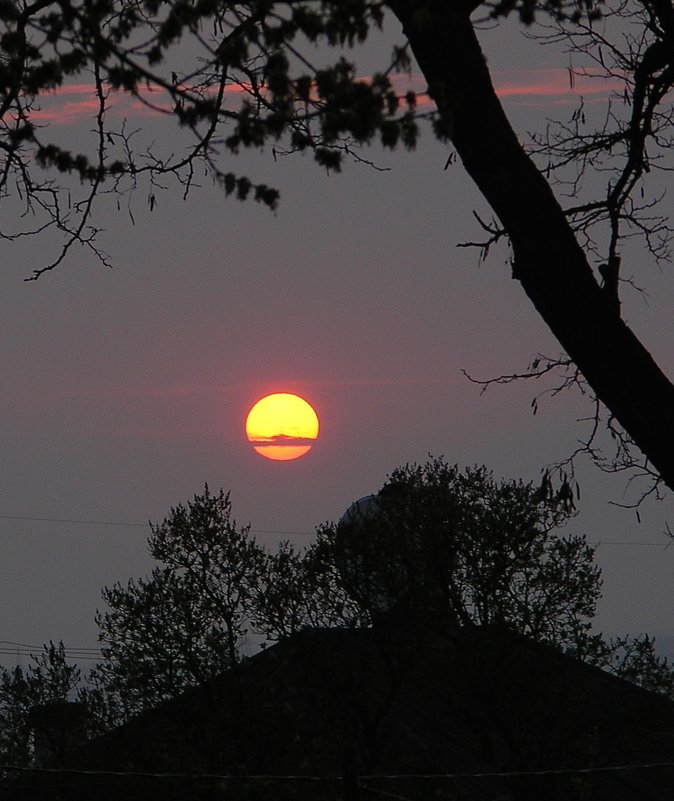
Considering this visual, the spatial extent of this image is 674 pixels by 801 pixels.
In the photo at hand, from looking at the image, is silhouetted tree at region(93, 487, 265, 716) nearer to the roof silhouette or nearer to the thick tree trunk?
the roof silhouette

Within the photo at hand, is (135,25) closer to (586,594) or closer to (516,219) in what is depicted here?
(516,219)

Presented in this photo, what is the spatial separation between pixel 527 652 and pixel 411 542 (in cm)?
413

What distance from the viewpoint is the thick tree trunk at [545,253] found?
7.82 m

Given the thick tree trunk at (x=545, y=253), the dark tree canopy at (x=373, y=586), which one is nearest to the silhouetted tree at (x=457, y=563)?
the dark tree canopy at (x=373, y=586)

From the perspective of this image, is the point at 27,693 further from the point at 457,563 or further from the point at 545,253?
the point at 545,253

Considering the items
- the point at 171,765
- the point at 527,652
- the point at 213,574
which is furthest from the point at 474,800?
the point at 213,574

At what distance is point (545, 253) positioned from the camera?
7965 millimetres

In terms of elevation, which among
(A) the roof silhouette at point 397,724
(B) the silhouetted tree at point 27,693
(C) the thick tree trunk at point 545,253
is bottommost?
(C) the thick tree trunk at point 545,253

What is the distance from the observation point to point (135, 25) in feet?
33.9

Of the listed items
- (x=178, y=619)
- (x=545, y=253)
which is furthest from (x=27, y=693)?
(x=545, y=253)

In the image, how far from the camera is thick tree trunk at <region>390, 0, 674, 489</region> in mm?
7820

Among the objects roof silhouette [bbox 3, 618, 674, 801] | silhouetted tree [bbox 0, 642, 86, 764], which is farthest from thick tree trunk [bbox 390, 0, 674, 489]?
silhouetted tree [bbox 0, 642, 86, 764]

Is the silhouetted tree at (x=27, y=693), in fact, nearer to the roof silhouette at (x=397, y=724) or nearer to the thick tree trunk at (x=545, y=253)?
the roof silhouette at (x=397, y=724)

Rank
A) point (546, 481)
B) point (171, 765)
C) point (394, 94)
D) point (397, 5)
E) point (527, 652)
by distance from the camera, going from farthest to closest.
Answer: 1. point (527, 652)
2. point (171, 765)
3. point (546, 481)
4. point (397, 5)
5. point (394, 94)
